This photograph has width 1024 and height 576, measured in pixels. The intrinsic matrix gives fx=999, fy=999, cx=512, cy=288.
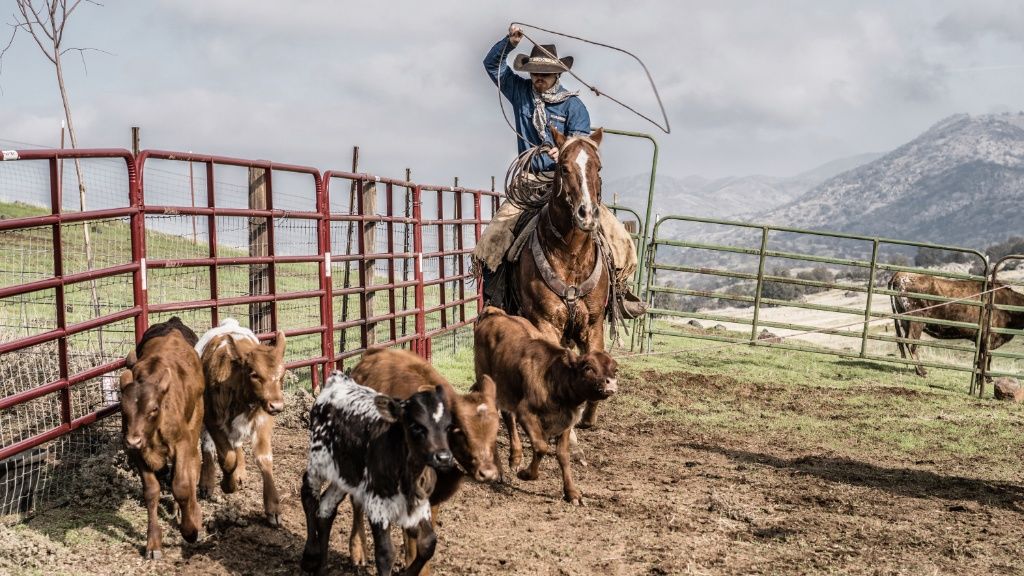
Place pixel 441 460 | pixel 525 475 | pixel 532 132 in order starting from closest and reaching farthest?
pixel 441 460 < pixel 525 475 < pixel 532 132

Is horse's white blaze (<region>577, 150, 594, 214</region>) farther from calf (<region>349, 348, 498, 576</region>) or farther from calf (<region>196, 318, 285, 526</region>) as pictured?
calf (<region>196, 318, 285, 526</region>)

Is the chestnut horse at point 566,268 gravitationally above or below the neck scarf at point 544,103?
below

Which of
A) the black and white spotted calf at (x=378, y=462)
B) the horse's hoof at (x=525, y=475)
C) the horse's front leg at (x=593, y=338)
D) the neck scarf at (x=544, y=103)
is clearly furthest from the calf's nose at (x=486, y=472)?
the neck scarf at (x=544, y=103)

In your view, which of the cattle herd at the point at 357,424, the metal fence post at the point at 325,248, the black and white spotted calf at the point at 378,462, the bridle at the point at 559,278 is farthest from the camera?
the metal fence post at the point at 325,248

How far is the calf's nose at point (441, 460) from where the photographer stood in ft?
14.4

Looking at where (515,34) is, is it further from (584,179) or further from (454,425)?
(454,425)

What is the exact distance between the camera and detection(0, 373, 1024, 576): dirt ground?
17.9 feet

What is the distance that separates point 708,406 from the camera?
11211 mm

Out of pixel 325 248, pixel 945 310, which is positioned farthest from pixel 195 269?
pixel 945 310

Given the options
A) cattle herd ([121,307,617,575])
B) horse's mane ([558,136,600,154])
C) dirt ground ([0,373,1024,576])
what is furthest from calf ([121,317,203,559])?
horse's mane ([558,136,600,154])

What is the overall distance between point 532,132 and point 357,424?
4965mm

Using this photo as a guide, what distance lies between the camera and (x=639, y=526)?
20.7 feet

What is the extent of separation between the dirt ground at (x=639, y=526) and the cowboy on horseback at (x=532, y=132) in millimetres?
2085

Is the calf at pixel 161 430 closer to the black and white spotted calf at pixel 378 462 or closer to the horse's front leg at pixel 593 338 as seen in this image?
the black and white spotted calf at pixel 378 462
